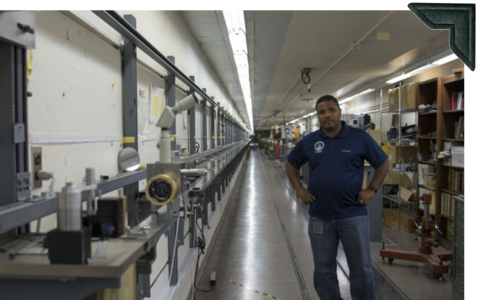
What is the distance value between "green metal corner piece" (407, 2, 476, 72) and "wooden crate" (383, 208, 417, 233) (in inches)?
126

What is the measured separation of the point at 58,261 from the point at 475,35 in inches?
90.7

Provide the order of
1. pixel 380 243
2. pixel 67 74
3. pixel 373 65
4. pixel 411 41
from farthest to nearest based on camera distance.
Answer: pixel 373 65, pixel 411 41, pixel 380 243, pixel 67 74

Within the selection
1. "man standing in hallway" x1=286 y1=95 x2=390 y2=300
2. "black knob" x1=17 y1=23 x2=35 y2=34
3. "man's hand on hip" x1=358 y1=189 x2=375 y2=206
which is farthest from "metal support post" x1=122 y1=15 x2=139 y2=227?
"man's hand on hip" x1=358 y1=189 x2=375 y2=206

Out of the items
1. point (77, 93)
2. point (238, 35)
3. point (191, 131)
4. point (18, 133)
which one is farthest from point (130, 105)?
point (238, 35)

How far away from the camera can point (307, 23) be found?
379cm

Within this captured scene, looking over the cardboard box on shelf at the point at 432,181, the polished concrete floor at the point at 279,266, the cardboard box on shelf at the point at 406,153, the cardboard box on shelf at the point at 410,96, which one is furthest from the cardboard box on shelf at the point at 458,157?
the cardboard box on shelf at the point at 406,153

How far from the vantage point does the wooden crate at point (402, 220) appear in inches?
182

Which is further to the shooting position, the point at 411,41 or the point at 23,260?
the point at 411,41

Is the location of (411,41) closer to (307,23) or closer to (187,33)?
(307,23)

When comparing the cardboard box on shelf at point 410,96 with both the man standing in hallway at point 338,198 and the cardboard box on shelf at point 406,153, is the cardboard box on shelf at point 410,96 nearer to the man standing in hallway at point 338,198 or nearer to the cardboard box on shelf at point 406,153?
the cardboard box on shelf at point 406,153

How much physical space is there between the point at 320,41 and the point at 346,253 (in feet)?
10.5

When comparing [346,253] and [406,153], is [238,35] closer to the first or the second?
[346,253]

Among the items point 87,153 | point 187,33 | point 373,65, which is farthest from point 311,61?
point 87,153

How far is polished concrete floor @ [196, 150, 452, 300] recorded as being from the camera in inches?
115
